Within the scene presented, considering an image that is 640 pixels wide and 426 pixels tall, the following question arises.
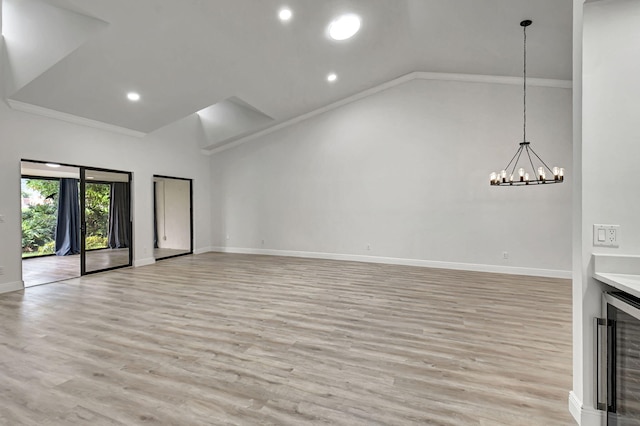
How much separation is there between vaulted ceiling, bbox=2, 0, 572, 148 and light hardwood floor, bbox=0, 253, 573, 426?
126 inches

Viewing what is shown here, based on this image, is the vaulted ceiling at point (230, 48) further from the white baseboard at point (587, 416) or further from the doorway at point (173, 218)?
the white baseboard at point (587, 416)

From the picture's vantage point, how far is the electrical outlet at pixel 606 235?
1.66 m

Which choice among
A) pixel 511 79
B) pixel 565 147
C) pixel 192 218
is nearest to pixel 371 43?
pixel 511 79

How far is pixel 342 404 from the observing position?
1887mm

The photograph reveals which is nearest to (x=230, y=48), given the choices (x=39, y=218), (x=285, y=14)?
(x=285, y=14)

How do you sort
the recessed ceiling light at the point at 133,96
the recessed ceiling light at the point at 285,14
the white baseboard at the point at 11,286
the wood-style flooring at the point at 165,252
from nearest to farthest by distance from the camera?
the recessed ceiling light at the point at 285,14, the white baseboard at the point at 11,286, the recessed ceiling light at the point at 133,96, the wood-style flooring at the point at 165,252

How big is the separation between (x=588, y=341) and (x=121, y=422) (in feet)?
8.97

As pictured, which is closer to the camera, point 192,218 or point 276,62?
point 276,62

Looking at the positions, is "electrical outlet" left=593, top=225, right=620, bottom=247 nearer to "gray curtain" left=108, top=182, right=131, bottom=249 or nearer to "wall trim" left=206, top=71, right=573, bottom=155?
"wall trim" left=206, top=71, right=573, bottom=155

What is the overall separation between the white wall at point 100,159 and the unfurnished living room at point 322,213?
0.13 ft

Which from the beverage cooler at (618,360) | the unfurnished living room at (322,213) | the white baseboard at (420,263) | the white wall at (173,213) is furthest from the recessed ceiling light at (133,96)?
the beverage cooler at (618,360)

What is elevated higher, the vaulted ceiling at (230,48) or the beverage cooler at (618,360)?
the vaulted ceiling at (230,48)

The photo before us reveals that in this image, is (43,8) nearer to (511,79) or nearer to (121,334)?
Result: (121,334)

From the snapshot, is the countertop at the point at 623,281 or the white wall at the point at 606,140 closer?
the countertop at the point at 623,281
